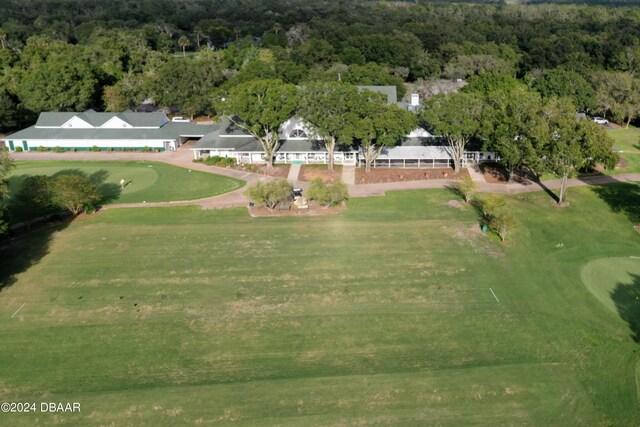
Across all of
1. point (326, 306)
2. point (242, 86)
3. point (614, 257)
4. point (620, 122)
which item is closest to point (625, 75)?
point (620, 122)

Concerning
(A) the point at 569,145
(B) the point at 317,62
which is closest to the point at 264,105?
Result: (A) the point at 569,145

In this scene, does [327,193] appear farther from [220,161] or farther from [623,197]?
[623,197]

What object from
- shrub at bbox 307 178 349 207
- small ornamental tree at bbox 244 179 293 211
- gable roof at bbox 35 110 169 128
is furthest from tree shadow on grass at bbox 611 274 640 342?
gable roof at bbox 35 110 169 128

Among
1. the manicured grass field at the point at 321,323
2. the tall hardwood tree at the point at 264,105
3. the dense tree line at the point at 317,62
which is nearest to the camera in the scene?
the manicured grass field at the point at 321,323

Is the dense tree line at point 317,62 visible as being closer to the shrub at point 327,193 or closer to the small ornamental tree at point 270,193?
the small ornamental tree at point 270,193

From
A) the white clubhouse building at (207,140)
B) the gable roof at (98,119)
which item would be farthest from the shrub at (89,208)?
the gable roof at (98,119)

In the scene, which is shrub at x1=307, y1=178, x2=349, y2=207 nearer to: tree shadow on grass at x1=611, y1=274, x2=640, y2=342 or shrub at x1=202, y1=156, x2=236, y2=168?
shrub at x1=202, y1=156, x2=236, y2=168
